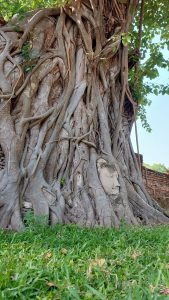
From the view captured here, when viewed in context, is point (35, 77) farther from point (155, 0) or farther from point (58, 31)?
point (155, 0)

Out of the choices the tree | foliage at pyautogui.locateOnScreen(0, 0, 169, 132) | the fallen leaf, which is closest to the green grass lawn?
the fallen leaf

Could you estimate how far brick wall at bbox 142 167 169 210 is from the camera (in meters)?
7.41

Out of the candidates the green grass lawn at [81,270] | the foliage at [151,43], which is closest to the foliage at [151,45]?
the foliage at [151,43]

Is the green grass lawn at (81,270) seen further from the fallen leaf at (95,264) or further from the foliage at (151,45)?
the foliage at (151,45)

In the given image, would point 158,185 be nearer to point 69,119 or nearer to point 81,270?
point 69,119

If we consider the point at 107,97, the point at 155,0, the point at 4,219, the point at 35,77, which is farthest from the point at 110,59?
the point at 4,219

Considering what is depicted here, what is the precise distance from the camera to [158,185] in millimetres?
7672

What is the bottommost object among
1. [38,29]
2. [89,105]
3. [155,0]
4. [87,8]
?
[89,105]

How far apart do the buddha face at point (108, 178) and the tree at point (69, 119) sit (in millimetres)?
12

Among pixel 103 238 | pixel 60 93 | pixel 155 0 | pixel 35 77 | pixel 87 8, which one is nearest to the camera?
pixel 103 238

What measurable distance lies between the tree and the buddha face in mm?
12

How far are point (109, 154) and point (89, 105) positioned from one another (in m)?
0.68

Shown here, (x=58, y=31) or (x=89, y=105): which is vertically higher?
(x=58, y=31)

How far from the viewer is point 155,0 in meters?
6.67
